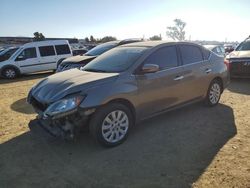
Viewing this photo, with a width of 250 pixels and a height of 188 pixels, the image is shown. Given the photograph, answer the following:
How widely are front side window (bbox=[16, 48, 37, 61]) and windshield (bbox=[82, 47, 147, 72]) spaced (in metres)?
9.94

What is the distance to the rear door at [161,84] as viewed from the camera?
504 centimetres

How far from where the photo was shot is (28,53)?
1483 centimetres

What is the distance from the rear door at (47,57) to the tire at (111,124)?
37.4 feet

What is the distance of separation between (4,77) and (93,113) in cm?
1174

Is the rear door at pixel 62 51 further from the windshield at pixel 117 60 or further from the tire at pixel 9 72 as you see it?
the windshield at pixel 117 60

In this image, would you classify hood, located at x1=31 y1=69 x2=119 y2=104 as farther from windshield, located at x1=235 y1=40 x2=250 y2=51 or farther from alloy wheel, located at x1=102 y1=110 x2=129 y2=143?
windshield, located at x1=235 y1=40 x2=250 y2=51

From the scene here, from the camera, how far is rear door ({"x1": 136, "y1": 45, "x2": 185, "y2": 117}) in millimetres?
5039

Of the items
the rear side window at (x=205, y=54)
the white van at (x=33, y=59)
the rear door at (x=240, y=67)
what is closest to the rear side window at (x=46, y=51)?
the white van at (x=33, y=59)

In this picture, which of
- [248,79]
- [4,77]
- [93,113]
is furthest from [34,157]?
[4,77]

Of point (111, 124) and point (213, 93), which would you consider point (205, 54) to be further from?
point (111, 124)

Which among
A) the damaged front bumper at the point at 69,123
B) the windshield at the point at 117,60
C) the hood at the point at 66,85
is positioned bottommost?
the damaged front bumper at the point at 69,123

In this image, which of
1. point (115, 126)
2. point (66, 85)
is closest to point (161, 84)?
point (115, 126)

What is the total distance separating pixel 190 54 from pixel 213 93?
50.0 inches

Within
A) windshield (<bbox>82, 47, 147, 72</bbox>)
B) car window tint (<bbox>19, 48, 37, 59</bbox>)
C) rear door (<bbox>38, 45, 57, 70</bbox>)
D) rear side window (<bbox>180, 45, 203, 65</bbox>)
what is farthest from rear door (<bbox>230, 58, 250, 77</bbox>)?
car window tint (<bbox>19, 48, 37, 59</bbox>)
